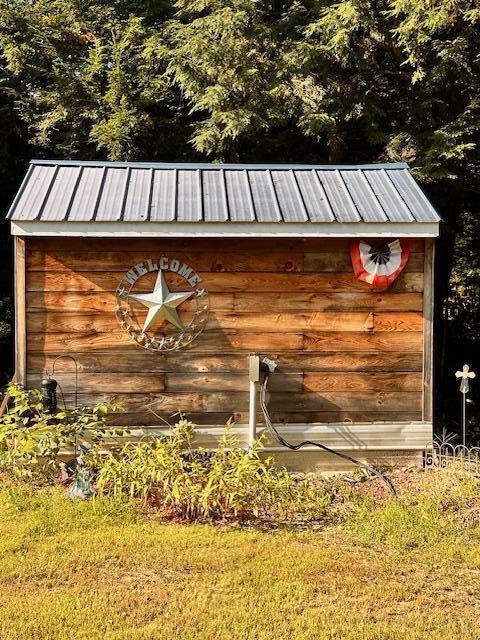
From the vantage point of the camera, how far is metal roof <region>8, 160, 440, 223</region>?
233 inches

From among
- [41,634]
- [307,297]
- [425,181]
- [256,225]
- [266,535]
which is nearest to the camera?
[41,634]

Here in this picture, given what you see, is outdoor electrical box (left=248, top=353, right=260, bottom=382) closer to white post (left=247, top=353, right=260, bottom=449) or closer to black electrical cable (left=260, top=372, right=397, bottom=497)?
white post (left=247, top=353, right=260, bottom=449)

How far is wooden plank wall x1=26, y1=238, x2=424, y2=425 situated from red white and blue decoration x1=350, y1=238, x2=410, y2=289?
0.48ft

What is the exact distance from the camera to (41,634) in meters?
3.34

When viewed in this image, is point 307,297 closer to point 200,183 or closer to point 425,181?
point 200,183

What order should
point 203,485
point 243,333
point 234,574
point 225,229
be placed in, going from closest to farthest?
point 234,574
point 203,485
point 225,229
point 243,333

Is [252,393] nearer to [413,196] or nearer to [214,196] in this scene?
[214,196]

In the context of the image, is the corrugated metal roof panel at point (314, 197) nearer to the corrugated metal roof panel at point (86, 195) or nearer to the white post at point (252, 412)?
the white post at point (252, 412)

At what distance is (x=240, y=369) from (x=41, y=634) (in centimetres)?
336

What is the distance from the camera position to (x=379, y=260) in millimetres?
6227

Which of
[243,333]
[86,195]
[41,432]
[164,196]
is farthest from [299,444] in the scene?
[86,195]

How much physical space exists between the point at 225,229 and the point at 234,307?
83 centimetres

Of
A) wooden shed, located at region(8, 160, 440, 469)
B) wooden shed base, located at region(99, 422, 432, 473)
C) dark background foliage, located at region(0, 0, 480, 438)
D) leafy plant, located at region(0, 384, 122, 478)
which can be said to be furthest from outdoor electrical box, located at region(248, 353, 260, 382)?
dark background foliage, located at region(0, 0, 480, 438)

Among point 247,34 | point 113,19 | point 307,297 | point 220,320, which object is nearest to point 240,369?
point 220,320
